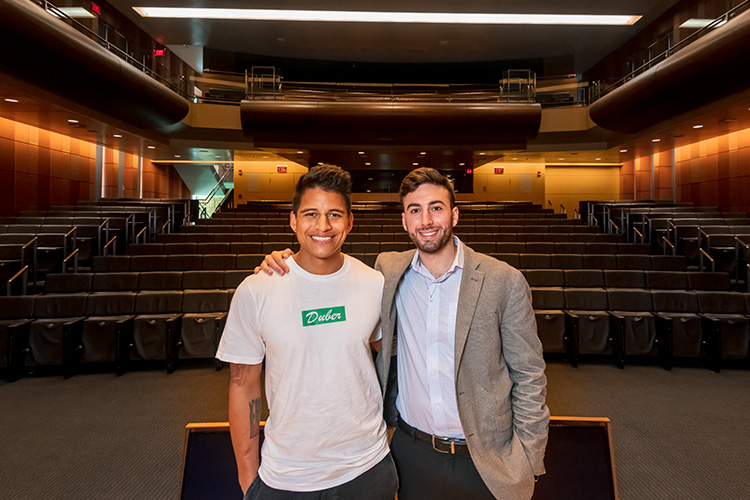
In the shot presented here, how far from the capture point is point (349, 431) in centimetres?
113

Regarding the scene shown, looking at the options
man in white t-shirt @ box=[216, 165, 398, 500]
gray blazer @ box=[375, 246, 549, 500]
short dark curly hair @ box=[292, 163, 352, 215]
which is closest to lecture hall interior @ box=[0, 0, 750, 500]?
gray blazer @ box=[375, 246, 549, 500]

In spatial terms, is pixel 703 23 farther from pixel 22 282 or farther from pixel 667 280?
pixel 22 282

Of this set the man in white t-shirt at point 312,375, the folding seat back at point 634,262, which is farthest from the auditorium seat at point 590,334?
the man in white t-shirt at point 312,375

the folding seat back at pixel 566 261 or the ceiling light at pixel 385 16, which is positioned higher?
the ceiling light at pixel 385 16

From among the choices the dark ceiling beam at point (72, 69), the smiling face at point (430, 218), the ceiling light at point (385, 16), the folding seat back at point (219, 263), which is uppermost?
the ceiling light at point (385, 16)

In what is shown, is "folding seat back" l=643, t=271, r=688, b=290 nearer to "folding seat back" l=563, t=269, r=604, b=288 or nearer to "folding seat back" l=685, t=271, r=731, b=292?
"folding seat back" l=685, t=271, r=731, b=292

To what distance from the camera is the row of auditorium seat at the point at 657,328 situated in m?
3.99

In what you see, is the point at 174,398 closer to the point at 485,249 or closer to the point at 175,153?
the point at 485,249

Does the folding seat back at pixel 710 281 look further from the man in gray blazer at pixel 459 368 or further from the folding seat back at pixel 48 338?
the folding seat back at pixel 48 338

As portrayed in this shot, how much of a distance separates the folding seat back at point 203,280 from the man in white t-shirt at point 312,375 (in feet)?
13.3

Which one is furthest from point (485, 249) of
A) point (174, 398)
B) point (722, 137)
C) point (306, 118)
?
point (722, 137)

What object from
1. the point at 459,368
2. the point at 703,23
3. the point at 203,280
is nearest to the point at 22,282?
the point at 203,280

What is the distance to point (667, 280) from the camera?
4918 mm

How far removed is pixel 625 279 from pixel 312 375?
524cm
